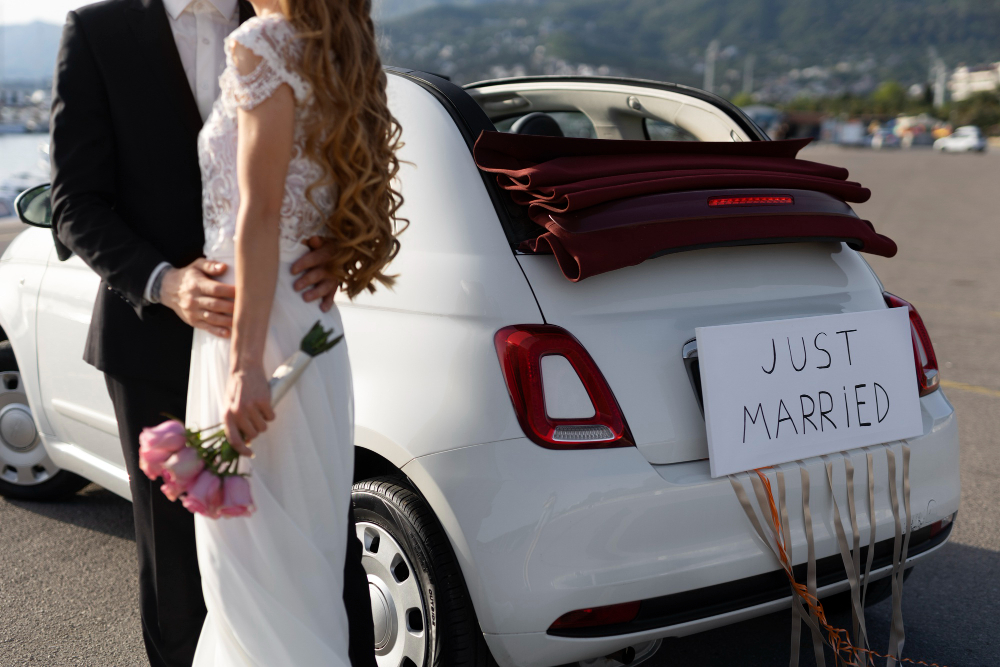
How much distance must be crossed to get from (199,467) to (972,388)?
17.6 ft

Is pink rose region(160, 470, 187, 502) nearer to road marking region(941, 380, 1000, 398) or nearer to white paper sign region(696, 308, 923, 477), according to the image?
white paper sign region(696, 308, 923, 477)

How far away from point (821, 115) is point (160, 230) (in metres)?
119

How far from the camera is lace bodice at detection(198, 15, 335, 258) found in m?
1.41

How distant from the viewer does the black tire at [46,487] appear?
11.6 ft

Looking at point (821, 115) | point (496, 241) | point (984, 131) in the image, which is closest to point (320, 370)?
point (496, 241)

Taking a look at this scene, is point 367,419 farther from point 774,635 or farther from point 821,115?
point 821,115

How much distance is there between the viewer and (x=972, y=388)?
5.56 meters

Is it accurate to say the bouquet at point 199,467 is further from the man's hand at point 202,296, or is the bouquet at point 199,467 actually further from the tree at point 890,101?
the tree at point 890,101

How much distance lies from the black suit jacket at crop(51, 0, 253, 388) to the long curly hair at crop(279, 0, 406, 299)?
32cm

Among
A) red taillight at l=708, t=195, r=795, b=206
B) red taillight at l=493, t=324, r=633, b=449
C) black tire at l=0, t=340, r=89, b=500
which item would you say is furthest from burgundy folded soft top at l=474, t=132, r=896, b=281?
black tire at l=0, t=340, r=89, b=500

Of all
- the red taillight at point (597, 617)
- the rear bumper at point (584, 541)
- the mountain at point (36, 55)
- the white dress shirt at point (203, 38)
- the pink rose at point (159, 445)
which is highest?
the mountain at point (36, 55)

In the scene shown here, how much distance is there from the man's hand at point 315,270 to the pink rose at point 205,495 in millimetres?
361

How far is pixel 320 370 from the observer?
63.8 inches

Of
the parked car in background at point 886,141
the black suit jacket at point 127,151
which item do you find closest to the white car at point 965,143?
the parked car in background at point 886,141
